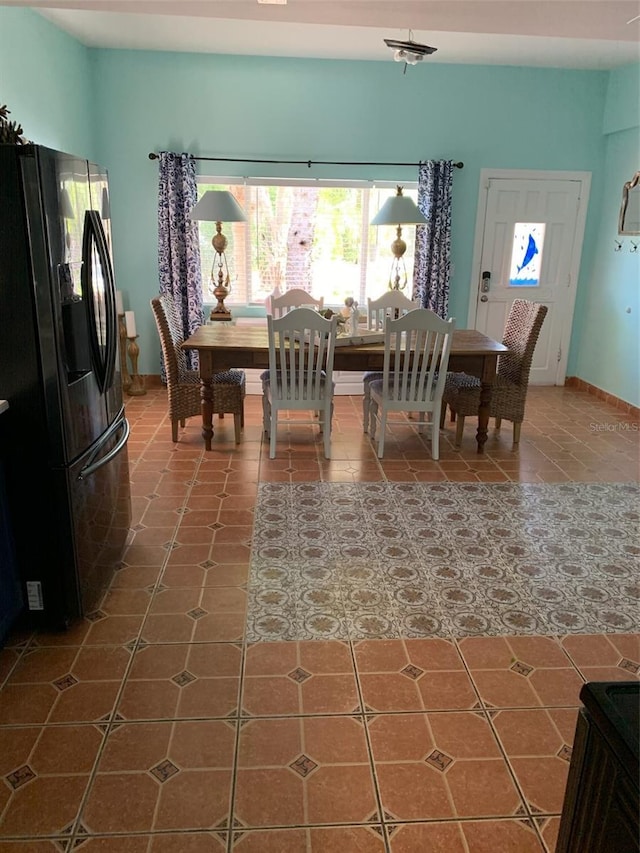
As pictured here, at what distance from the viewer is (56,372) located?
2.23 meters

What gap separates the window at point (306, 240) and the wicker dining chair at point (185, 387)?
5.57 feet

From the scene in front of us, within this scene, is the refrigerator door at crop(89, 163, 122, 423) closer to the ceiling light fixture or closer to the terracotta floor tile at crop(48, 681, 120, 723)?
the terracotta floor tile at crop(48, 681, 120, 723)

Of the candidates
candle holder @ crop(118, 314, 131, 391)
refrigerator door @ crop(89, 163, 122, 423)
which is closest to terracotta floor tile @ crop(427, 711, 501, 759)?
refrigerator door @ crop(89, 163, 122, 423)

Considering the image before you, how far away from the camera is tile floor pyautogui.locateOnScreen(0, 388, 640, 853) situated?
1.71 metres

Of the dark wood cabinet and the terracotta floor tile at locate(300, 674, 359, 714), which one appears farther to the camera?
the terracotta floor tile at locate(300, 674, 359, 714)

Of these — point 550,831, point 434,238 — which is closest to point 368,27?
point 434,238

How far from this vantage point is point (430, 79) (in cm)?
573

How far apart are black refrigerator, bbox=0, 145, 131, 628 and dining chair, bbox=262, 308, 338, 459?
150 centimetres

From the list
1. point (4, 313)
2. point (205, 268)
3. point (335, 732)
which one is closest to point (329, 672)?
point (335, 732)

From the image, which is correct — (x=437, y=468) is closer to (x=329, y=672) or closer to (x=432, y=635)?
(x=432, y=635)

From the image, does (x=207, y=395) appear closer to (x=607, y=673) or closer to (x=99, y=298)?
(x=99, y=298)

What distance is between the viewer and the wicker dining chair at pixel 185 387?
4375 millimetres

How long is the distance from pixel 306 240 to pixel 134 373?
2.12 meters

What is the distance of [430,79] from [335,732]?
5683 millimetres
